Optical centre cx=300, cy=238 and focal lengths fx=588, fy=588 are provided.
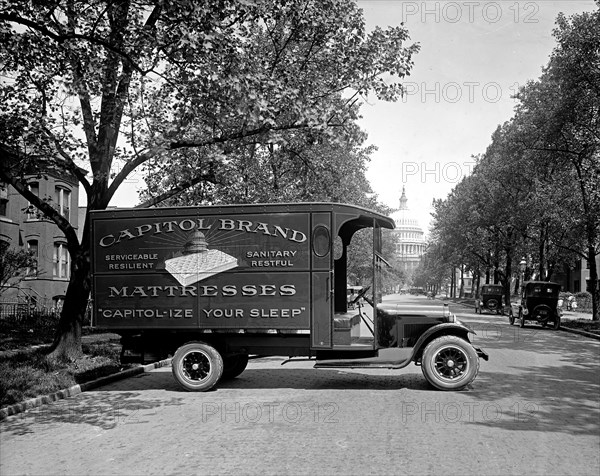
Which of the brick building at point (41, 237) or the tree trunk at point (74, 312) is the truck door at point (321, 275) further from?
the brick building at point (41, 237)

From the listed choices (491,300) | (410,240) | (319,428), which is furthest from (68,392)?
(410,240)

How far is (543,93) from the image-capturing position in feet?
95.1

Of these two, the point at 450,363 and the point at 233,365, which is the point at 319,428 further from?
the point at 233,365

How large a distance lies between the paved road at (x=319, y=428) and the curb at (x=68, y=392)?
0.55 feet

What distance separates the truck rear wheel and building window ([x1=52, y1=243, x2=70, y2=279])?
2426 cm

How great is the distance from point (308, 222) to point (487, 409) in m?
3.94

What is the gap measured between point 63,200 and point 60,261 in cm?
341

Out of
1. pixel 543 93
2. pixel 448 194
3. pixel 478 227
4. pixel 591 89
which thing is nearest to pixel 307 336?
pixel 591 89

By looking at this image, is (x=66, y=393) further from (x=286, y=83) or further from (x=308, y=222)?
(x=286, y=83)

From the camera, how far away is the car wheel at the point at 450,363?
9.67m

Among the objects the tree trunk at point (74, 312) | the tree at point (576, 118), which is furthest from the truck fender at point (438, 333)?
the tree at point (576, 118)

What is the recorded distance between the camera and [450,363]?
973 cm

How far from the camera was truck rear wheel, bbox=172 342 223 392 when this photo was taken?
32.8 ft

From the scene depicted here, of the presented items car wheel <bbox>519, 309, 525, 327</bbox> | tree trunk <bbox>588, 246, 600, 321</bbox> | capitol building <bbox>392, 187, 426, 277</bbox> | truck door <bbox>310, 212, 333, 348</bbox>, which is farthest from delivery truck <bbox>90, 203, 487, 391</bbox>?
capitol building <bbox>392, 187, 426, 277</bbox>
